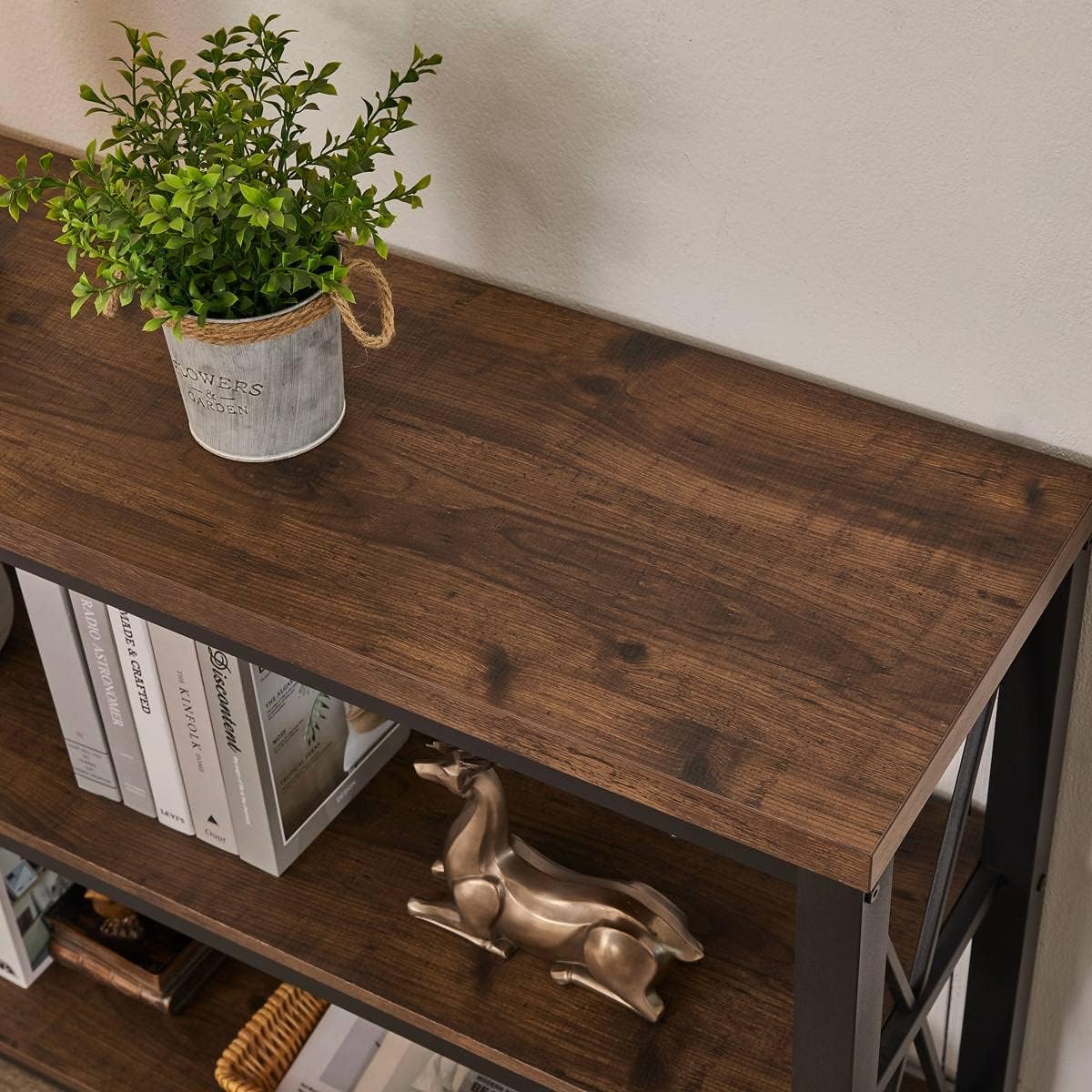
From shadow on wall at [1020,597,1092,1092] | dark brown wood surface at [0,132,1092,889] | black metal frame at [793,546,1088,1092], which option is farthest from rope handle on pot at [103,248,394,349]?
shadow on wall at [1020,597,1092,1092]

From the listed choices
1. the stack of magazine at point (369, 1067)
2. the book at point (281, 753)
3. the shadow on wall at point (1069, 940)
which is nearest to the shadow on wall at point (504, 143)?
the book at point (281, 753)

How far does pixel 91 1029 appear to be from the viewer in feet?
5.15

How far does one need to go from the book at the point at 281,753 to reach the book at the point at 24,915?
1.46ft

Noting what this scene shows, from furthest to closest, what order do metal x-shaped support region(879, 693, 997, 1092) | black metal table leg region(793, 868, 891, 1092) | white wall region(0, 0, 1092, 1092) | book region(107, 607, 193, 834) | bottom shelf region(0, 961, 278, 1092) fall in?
bottom shelf region(0, 961, 278, 1092), book region(107, 607, 193, 834), metal x-shaped support region(879, 693, 997, 1092), white wall region(0, 0, 1092, 1092), black metal table leg region(793, 868, 891, 1092)

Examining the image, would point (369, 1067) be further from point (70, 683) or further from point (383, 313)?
point (383, 313)

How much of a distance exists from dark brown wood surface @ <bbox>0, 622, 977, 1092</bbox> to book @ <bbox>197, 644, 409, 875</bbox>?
24 mm

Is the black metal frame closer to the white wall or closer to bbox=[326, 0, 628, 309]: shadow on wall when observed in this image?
the white wall

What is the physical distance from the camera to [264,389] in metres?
0.96

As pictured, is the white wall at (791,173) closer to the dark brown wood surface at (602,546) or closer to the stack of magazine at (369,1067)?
the dark brown wood surface at (602,546)

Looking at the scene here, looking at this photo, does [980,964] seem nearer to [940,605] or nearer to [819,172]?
[940,605]

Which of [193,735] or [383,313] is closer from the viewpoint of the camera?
[383,313]

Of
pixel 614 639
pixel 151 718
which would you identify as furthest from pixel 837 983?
pixel 151 718

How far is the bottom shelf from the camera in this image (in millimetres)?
1523

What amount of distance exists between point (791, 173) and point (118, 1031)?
113 cm
